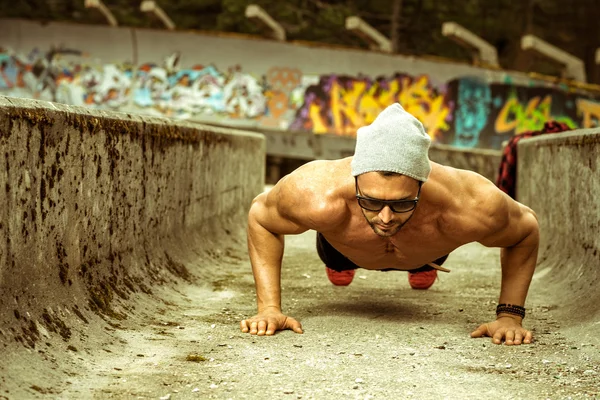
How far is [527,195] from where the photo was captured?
695cm

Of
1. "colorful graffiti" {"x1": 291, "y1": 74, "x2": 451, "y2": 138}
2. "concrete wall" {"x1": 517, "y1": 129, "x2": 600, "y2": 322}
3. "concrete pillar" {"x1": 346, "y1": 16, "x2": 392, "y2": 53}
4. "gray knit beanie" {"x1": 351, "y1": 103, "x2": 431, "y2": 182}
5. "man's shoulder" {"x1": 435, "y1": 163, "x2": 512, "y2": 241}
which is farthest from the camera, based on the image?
"colorful graffiti" {"x1": 291, "y1": 74, "x2": 451, "y2": 138}

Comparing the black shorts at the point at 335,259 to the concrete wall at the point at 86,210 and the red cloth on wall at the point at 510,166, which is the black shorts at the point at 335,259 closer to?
the concrete wall at the point at 86,210

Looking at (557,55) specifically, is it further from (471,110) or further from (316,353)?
(316,353)

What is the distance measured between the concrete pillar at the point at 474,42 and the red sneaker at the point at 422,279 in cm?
1262

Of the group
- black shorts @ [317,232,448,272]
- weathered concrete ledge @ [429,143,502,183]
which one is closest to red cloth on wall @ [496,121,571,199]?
black shorts @ [317,232,448,272]

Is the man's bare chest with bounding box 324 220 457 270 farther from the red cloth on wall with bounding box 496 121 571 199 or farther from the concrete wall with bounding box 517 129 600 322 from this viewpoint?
the red cloth on wall with bounding box 496 121 571 199

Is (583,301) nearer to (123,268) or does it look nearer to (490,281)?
(490,281)

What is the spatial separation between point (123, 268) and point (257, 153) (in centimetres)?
456

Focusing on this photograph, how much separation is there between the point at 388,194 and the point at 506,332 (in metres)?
0.91

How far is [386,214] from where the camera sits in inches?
124

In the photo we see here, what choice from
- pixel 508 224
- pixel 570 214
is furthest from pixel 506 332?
pixel 570 214

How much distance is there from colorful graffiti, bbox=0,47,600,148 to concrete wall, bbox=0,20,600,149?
0.07 ft

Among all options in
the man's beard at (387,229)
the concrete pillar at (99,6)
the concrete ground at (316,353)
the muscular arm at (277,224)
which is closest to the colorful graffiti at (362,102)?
the concrete pillar at (99,6)

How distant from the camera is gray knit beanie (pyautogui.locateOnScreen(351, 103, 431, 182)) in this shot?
309 cm
